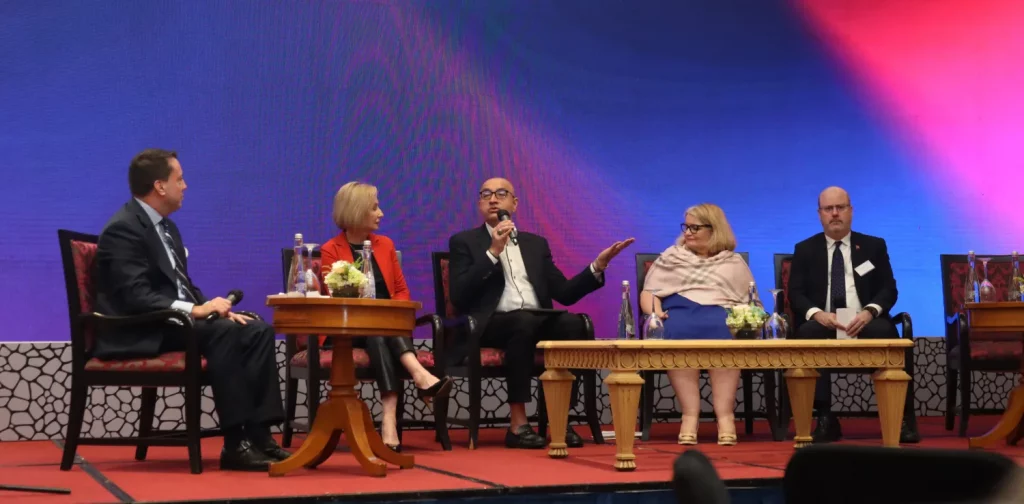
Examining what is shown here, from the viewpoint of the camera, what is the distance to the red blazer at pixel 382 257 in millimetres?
5034

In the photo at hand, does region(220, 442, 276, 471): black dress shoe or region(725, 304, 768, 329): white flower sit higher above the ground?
region(725, 304, 768, 329): white flower

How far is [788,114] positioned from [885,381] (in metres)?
2.71

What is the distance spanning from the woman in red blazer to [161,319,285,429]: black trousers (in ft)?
1.57

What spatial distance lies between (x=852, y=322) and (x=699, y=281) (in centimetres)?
76

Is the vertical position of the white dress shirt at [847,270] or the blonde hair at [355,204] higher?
the blonde hair at [355,204]

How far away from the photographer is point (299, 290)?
165 inches

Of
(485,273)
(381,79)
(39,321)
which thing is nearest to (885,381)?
(485,273)

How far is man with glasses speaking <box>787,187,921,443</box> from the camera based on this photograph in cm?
580

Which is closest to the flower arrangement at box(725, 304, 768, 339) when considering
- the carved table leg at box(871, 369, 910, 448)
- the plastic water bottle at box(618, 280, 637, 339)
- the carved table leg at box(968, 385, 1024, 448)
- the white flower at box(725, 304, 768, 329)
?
the white flower at box(725, 304, 768, 329)

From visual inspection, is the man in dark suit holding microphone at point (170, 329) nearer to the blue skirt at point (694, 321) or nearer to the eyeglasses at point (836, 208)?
Answer: the blue skirt at point (694, 321)

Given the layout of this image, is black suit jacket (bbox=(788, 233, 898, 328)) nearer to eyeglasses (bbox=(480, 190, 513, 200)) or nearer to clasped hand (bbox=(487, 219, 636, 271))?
clasped hand (bbox=(487, 219, 636, 271))

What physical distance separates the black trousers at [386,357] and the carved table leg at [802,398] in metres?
1.75

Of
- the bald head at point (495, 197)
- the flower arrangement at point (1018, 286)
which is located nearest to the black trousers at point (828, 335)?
the flower arrangement at point (1018, 286)

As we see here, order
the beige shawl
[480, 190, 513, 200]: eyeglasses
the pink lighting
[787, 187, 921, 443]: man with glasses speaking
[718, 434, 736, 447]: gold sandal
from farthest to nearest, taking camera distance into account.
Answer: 1. the pink lighting
2. [787, 187, 921, 443]: man with glasses speaking
3. the beige shawl
4. [480, 190, 513, 200]: eyeglasses
5. [718, 434, 736, 447]: gold sandal
